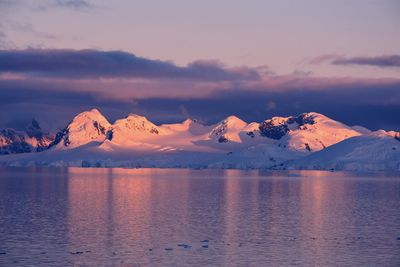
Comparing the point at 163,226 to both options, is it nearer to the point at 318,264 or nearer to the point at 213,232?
the point at 213,232

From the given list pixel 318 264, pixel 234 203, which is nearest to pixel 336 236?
pixel 318 264

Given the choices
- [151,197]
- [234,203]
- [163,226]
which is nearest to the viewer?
[163,226]

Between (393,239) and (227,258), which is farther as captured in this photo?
(393,239)

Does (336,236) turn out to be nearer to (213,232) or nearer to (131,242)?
(213,232)

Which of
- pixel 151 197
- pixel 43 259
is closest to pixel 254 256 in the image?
pixel 43 259

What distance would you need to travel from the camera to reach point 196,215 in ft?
290

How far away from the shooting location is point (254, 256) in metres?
57.8

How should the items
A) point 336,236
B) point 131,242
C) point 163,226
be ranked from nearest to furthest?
point 131,242 < point 336,236 < point 163,226

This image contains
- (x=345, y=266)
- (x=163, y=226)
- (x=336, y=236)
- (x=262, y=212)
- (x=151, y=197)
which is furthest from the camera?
(x=151, y=197)

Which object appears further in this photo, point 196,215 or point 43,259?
point 196,215

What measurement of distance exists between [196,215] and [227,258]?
31556mm

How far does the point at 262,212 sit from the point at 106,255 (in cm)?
3981

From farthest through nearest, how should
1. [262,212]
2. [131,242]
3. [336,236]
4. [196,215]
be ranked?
[262,212]
[196,215]
[336,236]
[131,242]

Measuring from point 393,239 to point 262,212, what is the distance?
28.3 m
